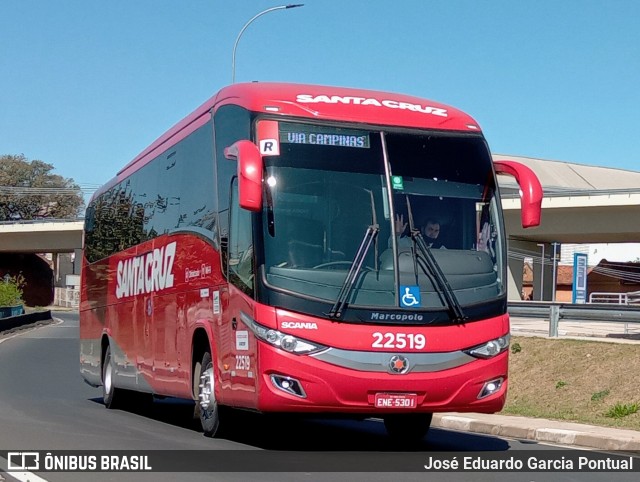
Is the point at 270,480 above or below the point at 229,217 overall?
below

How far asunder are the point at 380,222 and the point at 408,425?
10.2 feet

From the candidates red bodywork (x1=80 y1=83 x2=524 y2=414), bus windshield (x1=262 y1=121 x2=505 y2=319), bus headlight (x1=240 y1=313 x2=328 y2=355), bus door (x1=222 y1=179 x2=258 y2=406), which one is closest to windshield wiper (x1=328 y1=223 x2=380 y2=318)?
bus windshield (x1=262 y1=121 x2=505 y2=319)

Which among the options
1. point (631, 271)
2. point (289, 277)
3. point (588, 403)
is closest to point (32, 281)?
point (631, 271)

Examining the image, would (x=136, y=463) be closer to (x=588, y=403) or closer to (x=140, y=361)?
(x=140, y=361)

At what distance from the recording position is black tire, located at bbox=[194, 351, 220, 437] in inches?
499

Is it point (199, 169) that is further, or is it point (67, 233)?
point (67, 233)

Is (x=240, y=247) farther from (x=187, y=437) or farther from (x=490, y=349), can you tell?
(x=187, y=437)

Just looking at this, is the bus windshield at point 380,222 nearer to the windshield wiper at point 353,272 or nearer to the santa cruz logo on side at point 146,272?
the windshield wiper at point 353,272

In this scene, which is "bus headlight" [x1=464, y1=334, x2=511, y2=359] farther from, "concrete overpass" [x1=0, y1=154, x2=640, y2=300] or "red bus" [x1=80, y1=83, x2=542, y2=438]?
"concrete overpass" [x1=0, y1=154, x2=640, y2=300]

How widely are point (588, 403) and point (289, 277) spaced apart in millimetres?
9978

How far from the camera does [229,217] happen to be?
12.0 metres

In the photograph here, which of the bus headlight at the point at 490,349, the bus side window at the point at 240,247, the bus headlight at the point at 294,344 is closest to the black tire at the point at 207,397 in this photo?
the bus side window at the point at 240,247

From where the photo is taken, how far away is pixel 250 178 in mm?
10547

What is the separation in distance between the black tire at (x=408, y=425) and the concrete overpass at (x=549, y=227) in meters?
37.1
